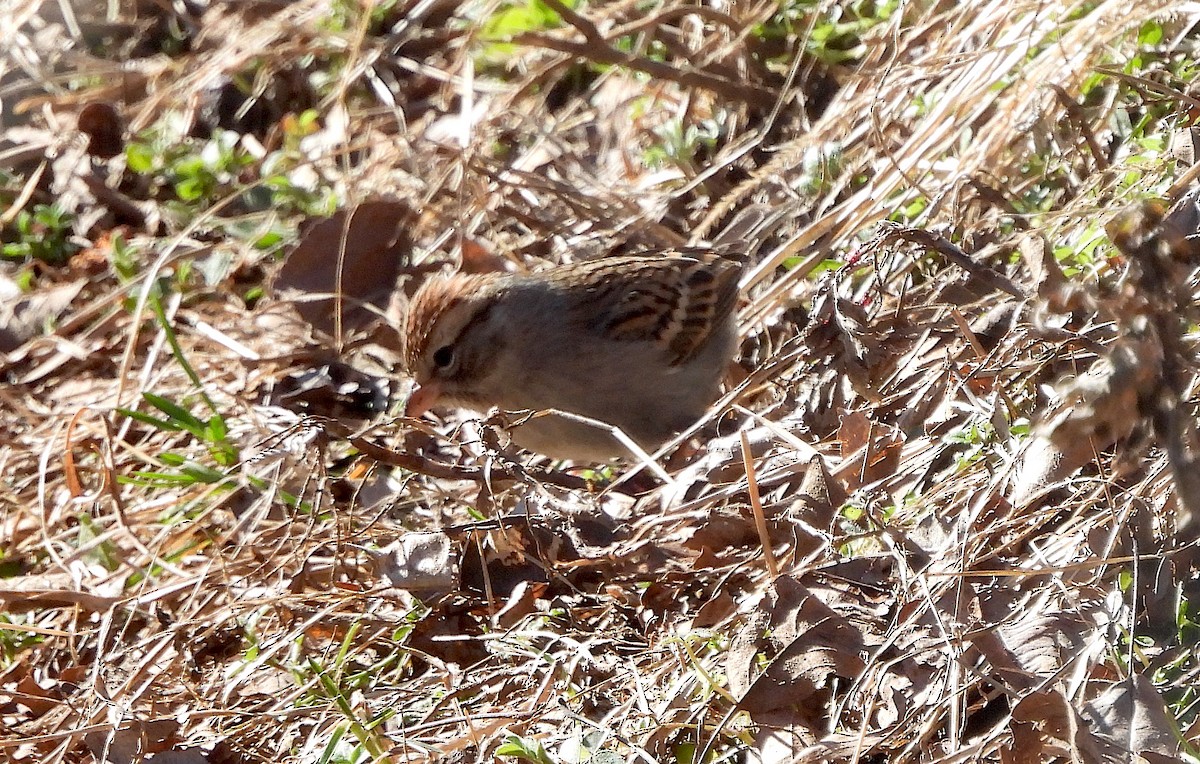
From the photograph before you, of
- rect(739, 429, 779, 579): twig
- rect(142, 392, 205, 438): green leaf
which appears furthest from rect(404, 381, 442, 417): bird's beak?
rect(739, 429, 779, 579): twig

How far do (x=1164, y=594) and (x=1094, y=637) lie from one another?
0.19m

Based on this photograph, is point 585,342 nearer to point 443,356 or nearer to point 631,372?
point 631,372

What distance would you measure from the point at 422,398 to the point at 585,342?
1.95 ft

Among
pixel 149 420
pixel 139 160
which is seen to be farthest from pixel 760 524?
pixel 139 160

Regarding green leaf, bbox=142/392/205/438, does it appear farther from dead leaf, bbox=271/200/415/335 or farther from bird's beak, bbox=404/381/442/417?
dead leaf, bbox=271/200/415/335

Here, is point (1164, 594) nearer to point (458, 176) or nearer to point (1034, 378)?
point (1034, 378)

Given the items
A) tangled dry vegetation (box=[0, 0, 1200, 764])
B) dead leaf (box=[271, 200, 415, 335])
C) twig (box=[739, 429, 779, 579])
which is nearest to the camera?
tangled dry vegetation (box=[0, 0, 1200, 764])

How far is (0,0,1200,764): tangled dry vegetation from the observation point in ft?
8.62

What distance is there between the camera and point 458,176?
5801mm

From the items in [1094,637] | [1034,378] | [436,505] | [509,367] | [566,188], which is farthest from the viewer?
[566,188]

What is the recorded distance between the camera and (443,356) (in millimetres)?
4441

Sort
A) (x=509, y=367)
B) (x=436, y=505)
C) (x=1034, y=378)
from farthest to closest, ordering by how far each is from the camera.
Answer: (x=509, y=367) < (x=436, y=505) < (x=1034, y=378)

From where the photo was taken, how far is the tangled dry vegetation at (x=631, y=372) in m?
2.63

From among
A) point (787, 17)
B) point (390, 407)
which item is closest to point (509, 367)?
point (390, 407)
